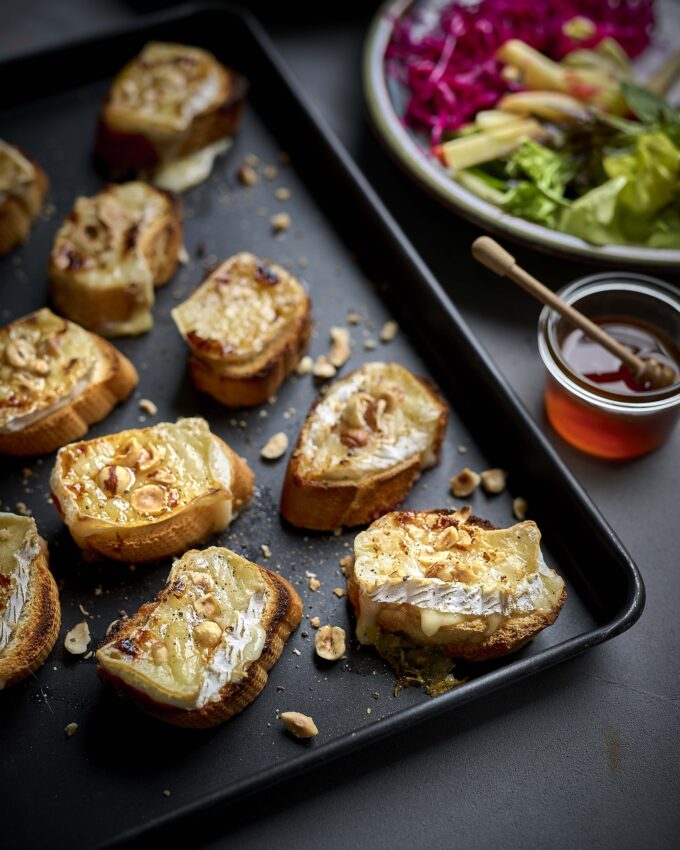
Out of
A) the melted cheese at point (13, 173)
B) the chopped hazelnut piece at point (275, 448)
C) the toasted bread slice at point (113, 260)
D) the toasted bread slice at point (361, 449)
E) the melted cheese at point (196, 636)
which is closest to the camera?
the melted cheese at point (196, 636)

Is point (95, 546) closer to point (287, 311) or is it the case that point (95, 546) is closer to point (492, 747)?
point (287, 311)

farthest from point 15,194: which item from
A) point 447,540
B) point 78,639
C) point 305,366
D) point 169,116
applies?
point 447,540

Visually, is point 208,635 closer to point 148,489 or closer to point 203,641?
point 203,641

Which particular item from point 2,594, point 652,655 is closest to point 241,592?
point 2,594

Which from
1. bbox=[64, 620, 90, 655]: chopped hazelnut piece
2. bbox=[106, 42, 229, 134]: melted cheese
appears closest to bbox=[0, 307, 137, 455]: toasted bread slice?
bbox=[64, 620, 90, 655]: chopped hazelnut piece

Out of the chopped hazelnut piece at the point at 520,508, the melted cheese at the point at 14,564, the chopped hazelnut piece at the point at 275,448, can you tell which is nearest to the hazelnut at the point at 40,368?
the melted cheese at the point at 14,564

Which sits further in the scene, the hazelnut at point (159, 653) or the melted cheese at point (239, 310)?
the melted cheese at point (239, 310)

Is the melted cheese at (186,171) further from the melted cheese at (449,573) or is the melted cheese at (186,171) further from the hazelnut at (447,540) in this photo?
the hazelnut at (447,540)
